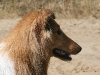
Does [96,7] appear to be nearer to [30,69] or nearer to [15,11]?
[15,11]

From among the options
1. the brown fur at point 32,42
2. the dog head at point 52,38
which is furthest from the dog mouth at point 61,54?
the brown fur at point 32,42

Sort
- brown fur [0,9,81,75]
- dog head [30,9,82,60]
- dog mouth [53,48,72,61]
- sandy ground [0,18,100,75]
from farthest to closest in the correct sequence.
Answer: sandy ground [0,18,100,75] → dog mouth [53,48,72,61] → dog head [30,9,82,60] → brown fur [0,9,81,75]

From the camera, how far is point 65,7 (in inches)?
543

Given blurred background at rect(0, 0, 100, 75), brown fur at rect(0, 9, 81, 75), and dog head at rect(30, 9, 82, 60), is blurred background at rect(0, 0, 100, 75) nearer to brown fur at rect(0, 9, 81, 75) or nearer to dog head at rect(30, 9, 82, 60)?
dog head at rect(30, 9, 82, 60)

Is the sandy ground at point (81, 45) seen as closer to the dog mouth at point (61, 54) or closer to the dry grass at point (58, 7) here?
the dry grass at point (58, 7)

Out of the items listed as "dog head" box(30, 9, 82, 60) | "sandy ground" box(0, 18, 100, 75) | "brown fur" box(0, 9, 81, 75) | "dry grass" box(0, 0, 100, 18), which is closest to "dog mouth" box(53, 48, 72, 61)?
"dog head" box(30, 9, 82, 60)

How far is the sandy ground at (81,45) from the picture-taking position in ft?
25.3

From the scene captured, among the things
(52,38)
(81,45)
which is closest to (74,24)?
(81,45)

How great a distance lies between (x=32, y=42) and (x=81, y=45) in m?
5.50

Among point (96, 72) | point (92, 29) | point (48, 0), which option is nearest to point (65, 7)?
point (48, 0)

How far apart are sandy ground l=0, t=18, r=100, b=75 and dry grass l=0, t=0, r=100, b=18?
83 centimetres

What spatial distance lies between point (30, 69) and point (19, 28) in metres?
0.49

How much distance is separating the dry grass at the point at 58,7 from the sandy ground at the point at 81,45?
2.71 feet

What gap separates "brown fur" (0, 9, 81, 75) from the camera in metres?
3.81
